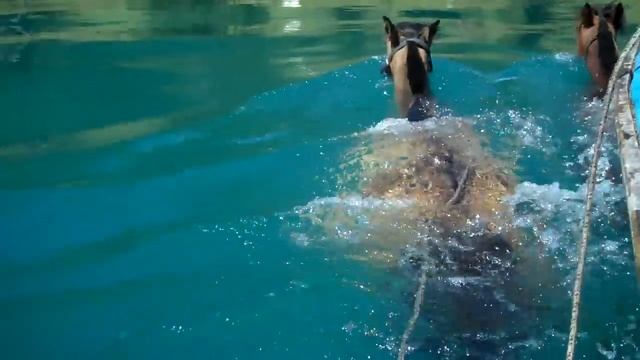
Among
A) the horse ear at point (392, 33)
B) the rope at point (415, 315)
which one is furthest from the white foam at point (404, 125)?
the rope at point (415, 315)

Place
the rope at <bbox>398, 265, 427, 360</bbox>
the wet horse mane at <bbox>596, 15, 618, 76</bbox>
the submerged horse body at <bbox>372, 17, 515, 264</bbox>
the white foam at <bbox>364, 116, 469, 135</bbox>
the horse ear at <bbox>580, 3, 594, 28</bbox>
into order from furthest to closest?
the horse ear at <bbox>580, 3, 594, 28</bbox> → the wet horse mane at <bbox>596, 15, 618, 76</bbox> → the white foam at <bbox>364, 116, 469, 135</bbox> → the submerged horse body at <bbox>372, 17, 515, 264</bbox> → the rope at <bbox>398, 265, 427, 360</bbox>

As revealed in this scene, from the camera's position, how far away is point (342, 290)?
3.97 metres

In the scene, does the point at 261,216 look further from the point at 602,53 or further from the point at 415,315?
the point at 602,53

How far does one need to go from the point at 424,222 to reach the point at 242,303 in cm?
121

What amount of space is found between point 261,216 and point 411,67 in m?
1.64

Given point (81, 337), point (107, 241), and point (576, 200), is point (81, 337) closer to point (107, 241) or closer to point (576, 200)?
point (107, 241)

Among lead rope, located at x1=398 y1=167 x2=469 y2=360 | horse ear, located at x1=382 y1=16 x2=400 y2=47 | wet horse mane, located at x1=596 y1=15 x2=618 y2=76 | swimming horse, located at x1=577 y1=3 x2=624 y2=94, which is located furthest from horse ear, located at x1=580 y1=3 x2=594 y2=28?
lead rope, located at x1=398 y1=167 x2=469 y2=360

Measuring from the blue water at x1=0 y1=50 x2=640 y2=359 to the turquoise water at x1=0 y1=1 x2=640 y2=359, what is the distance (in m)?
0.01

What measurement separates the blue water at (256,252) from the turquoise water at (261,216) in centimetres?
1

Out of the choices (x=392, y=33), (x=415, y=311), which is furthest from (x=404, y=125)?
(x=415, y=311)

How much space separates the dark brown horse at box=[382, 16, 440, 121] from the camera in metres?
5.57

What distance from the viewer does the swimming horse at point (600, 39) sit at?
20.3 ft

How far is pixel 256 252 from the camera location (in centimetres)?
446

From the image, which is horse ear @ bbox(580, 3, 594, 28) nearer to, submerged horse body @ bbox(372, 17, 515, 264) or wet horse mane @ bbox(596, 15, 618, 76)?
wet horse mane @ bbox(596, 15, 618, 76)
